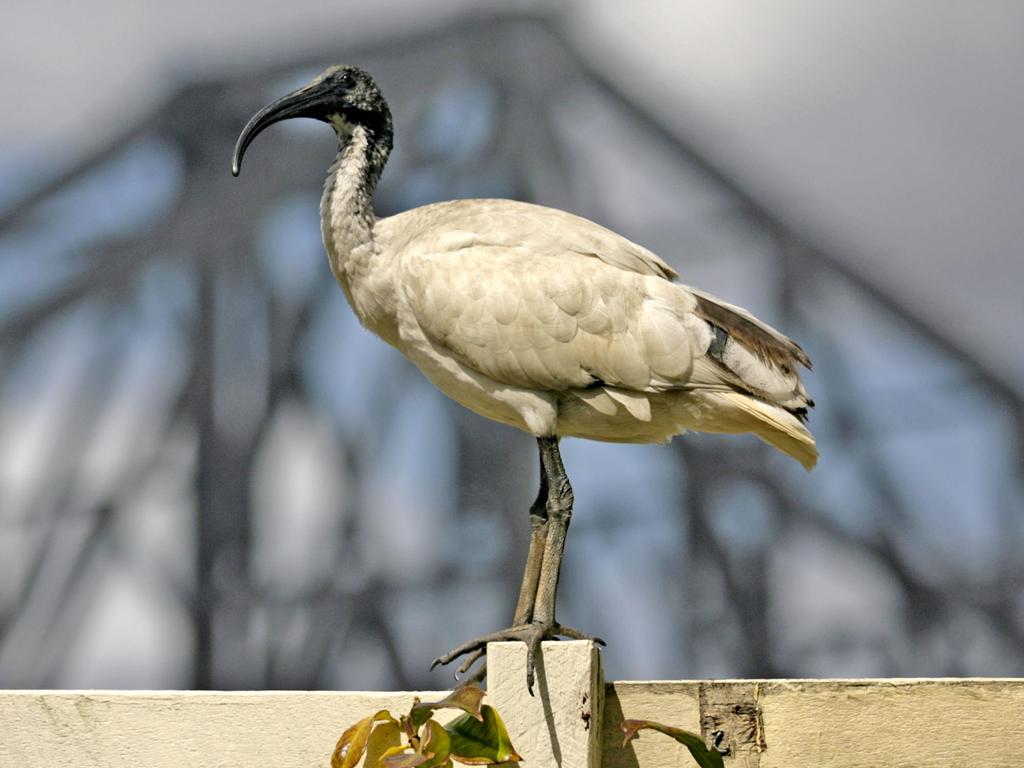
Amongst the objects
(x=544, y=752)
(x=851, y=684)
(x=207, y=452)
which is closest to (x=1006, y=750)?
(x=851, y=684)

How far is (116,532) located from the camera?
8.59 m

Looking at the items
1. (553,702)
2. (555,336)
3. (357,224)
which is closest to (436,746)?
(553,702)

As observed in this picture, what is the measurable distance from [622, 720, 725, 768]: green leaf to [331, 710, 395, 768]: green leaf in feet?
1.89

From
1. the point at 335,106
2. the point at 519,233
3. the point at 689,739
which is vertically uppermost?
the point at 335,106

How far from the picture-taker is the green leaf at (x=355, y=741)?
3.12 metres

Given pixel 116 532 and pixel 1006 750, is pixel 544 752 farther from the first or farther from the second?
pixel 116 532

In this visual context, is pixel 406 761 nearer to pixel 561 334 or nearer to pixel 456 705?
pixel 456 705

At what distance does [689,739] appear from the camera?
3.31 meters

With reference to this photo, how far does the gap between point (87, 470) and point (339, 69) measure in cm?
497

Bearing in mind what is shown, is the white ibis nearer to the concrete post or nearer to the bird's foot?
the bird's foot

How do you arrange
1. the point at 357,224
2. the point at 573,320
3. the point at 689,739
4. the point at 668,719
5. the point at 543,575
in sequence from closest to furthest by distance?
the point at 689,739 < the point at 668,719 < the point at 543,575 < the point at 573,320 < the point at 357,224

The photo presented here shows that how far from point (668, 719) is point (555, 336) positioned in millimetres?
1067

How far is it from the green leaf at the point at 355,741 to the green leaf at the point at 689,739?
1.89 feet

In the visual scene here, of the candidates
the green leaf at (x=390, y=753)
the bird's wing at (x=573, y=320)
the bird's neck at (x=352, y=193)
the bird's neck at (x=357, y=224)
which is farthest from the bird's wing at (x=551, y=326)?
the green leaf at (x=390, y=753)
